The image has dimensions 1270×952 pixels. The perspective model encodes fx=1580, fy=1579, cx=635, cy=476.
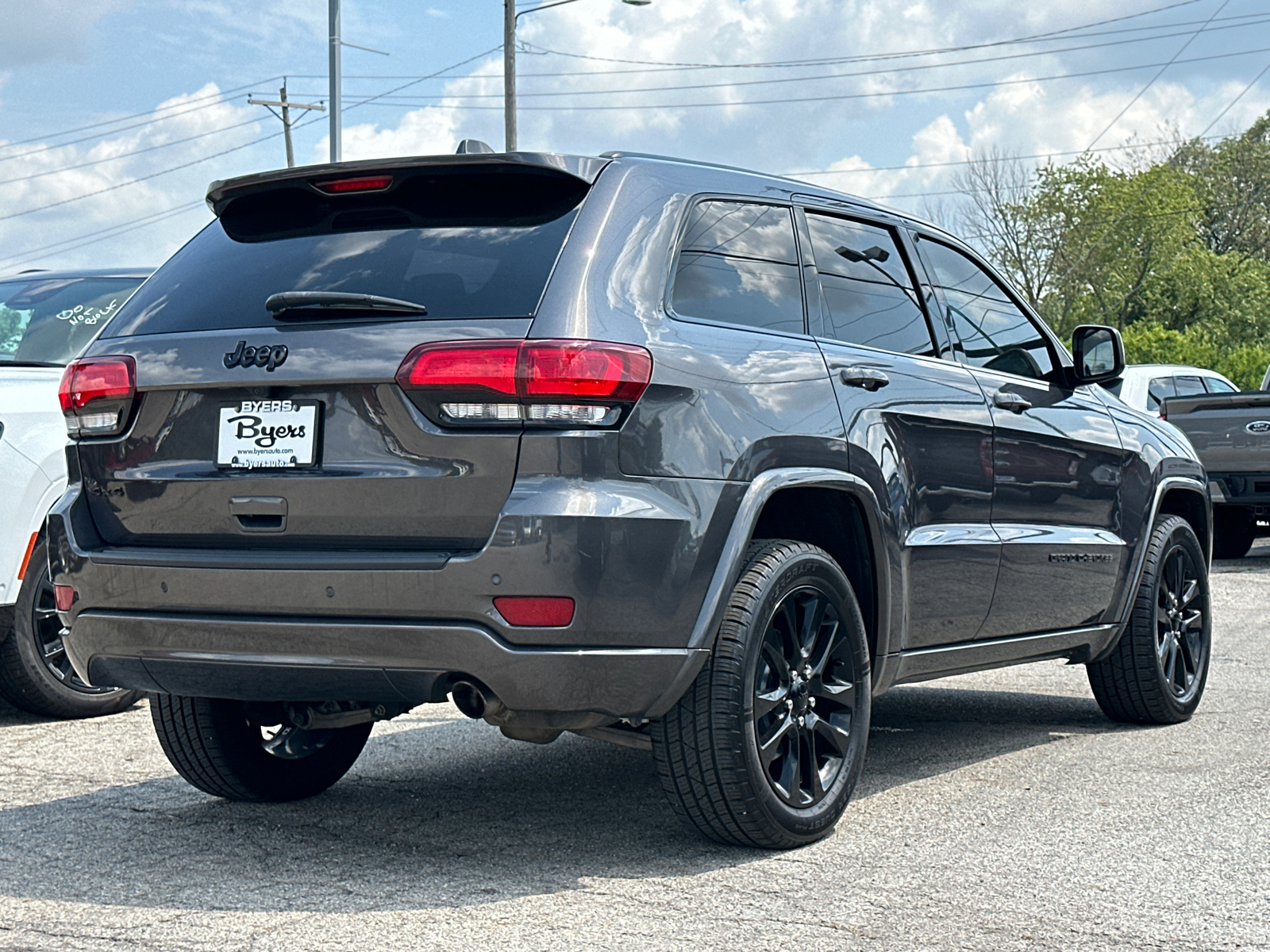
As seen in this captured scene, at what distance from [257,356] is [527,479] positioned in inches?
32.1

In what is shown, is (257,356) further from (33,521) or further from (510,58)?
(510,58)

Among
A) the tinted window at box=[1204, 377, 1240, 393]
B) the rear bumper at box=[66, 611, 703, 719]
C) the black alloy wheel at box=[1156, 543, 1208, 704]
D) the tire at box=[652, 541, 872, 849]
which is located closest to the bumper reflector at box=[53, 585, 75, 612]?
the rear bumper at box=[66, 611, 703, 719]

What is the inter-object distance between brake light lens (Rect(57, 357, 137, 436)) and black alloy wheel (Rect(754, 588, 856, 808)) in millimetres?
1776

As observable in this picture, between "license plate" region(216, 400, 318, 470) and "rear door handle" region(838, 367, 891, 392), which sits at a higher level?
"rear door handle" region(838, 367, 891, 392)

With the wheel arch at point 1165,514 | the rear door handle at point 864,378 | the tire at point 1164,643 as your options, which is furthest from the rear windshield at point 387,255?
the tire at point 1164,643

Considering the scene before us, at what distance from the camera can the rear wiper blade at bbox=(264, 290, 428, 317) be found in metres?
3.81

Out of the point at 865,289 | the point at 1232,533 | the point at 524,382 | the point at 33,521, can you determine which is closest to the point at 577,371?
the point at 524,382

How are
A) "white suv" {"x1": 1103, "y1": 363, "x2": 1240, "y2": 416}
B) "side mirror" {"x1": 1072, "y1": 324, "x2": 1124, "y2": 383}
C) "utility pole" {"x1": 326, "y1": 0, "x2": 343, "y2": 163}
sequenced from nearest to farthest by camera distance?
1. "side mirror" {"x1": 1072, "y1": 324, "x2": 1124, "y2": 383}
2. "white suv" {"x1": 1103, "y1": 363, "x2": 1240, "y2": 416}
3. "utility pole" {"x1": 326, "y1": 0, "x2": 343, "y2": 163}

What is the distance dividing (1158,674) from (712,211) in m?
2.97

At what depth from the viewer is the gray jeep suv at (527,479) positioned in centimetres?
363

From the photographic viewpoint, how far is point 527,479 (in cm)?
359

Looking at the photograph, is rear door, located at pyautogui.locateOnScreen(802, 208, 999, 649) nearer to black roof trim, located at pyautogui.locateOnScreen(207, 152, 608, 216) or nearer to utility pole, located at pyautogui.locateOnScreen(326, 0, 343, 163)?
black roof trim, located at pyautogui.locateOnScreen(207, 152, 608, 216)

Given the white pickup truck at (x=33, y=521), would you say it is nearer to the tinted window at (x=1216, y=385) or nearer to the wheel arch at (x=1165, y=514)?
the wheel arch at (x=1165, y=514)

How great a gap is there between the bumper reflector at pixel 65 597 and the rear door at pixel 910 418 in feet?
6.96
